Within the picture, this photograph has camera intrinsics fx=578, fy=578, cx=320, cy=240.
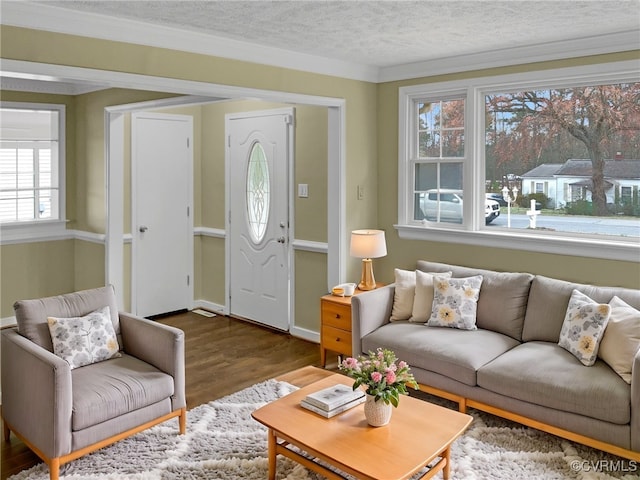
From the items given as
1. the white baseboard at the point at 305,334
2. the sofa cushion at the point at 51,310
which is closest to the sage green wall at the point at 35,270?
the white baseboard at the point at 305,334

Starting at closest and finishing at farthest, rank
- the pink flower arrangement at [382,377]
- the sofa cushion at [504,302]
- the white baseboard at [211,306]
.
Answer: the pink flower arrangement at [382,377] → the sofa cushion at [504,302] → the white baseboard at [211,306]

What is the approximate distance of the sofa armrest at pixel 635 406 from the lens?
9.52ft

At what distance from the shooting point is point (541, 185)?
4.34 m

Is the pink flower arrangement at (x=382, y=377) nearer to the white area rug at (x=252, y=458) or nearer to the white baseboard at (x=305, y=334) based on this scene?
the white area rug at (x=252, y=458)

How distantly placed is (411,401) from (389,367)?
0.43 meters

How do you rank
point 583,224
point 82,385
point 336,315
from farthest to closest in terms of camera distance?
point 336,315 < point 583,224 < point 82,385

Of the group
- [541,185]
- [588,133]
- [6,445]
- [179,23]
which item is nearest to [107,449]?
[6,445]

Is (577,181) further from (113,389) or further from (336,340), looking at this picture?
(113,389)

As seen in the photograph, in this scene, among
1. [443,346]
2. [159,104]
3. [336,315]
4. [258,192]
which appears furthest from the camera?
[258,192]

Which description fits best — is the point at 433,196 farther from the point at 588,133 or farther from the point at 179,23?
the point at 179,23

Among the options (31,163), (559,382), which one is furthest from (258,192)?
(559,382)

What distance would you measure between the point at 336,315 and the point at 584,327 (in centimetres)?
182

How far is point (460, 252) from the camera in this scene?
4.69 metres

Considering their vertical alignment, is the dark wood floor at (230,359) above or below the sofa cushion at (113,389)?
below
